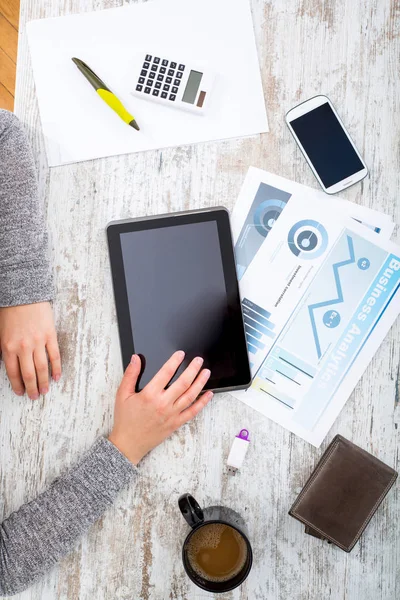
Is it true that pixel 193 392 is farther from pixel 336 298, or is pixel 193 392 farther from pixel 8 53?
pixel 8 53

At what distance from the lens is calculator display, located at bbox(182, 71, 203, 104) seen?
0.79 m

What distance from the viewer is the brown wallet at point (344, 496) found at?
731mm

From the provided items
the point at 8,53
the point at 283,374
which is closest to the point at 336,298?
the point at 283,374

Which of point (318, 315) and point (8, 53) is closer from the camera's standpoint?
point (318, 315)

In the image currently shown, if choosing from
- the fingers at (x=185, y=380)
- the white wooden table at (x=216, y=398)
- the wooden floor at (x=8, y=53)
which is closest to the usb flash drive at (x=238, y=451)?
the white wooden table at (x=216, y=398)

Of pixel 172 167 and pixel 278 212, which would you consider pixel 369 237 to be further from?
pixel 172 167

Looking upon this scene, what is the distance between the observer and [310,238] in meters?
0.80

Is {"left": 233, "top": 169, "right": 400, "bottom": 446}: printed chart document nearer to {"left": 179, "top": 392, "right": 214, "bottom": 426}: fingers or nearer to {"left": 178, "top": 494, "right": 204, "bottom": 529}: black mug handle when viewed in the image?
{"left": 179, "top": 392, "right": 214, "bottom": 426}: fingers

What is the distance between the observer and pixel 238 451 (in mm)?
786

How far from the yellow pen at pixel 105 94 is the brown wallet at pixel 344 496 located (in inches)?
23.9

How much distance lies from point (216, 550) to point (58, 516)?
0.24 m

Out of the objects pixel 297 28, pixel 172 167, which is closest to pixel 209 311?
pixel 172 167

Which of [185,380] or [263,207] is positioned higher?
[263,207]

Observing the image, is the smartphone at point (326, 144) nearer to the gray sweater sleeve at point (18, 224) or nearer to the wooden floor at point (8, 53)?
the gray sweater sleeve at point (18, 224)
